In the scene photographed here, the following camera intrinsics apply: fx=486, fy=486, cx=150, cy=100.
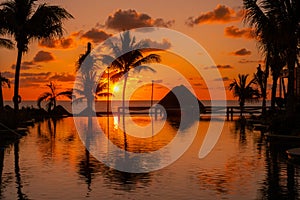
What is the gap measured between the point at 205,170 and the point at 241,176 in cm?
139

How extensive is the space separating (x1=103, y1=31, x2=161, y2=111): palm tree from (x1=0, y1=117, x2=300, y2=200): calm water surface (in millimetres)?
32927

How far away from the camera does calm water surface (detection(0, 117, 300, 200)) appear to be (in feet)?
34.1

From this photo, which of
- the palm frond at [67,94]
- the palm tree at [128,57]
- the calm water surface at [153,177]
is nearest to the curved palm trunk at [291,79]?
the calm water surface at [153,177]

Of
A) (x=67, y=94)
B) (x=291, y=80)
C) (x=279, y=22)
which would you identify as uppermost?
(x=279, y=22)

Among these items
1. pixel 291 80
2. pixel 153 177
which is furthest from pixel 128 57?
pixel 153 177

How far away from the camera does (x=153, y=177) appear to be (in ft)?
41.6

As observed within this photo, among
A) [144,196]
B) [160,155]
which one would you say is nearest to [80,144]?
[160,155]

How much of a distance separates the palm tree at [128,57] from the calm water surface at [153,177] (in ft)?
108

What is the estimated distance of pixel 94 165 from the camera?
1478 cm

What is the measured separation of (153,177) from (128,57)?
3959 centimetres

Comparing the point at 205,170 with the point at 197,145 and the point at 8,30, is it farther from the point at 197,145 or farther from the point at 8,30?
the point at 8,30

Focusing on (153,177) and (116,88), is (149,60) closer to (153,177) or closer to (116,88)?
(116,88)

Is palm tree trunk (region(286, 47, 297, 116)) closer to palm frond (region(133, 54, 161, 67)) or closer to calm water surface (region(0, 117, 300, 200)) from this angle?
calm water surface (region(0, 117, 300, 200))

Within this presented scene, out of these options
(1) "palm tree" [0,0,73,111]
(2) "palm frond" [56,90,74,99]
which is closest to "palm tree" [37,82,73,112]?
(2) "palm frond" [56,90,74,99]
